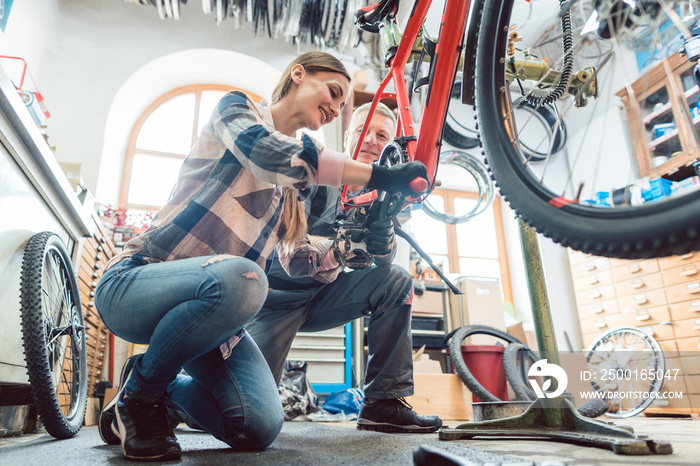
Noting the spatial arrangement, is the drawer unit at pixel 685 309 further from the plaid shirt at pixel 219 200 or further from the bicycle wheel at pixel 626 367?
the plaid shirt at pixel 219 200

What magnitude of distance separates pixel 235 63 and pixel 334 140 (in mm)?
1108

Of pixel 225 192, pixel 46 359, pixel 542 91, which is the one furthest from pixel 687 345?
pixel 46 359

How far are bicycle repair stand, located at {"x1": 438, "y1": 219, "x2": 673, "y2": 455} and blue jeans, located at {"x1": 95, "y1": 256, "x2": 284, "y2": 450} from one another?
17.6 inches

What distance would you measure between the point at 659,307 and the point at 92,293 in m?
3.55

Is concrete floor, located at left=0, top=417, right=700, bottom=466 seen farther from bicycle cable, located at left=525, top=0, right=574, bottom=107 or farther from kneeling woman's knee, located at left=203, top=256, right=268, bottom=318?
bicycle cable, located at left=525, top=0, right=574, bottom=107

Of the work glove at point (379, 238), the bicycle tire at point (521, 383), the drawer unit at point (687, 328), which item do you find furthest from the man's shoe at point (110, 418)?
the drawer unit at point (687, 328)

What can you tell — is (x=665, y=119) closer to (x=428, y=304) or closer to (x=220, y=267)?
(x=428, y=304)

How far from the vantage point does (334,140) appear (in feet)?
11.3

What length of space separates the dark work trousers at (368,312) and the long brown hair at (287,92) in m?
0.24

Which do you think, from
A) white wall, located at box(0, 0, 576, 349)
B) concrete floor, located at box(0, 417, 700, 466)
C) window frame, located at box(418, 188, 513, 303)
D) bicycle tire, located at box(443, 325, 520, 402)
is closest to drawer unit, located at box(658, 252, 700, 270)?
white wall, located at box(0, 0, 576, 349)

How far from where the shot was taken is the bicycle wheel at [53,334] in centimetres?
101

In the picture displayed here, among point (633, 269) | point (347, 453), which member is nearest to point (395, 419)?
point (347, 453)

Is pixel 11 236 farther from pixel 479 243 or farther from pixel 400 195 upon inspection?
pixel 479 243

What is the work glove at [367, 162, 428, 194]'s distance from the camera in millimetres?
689
